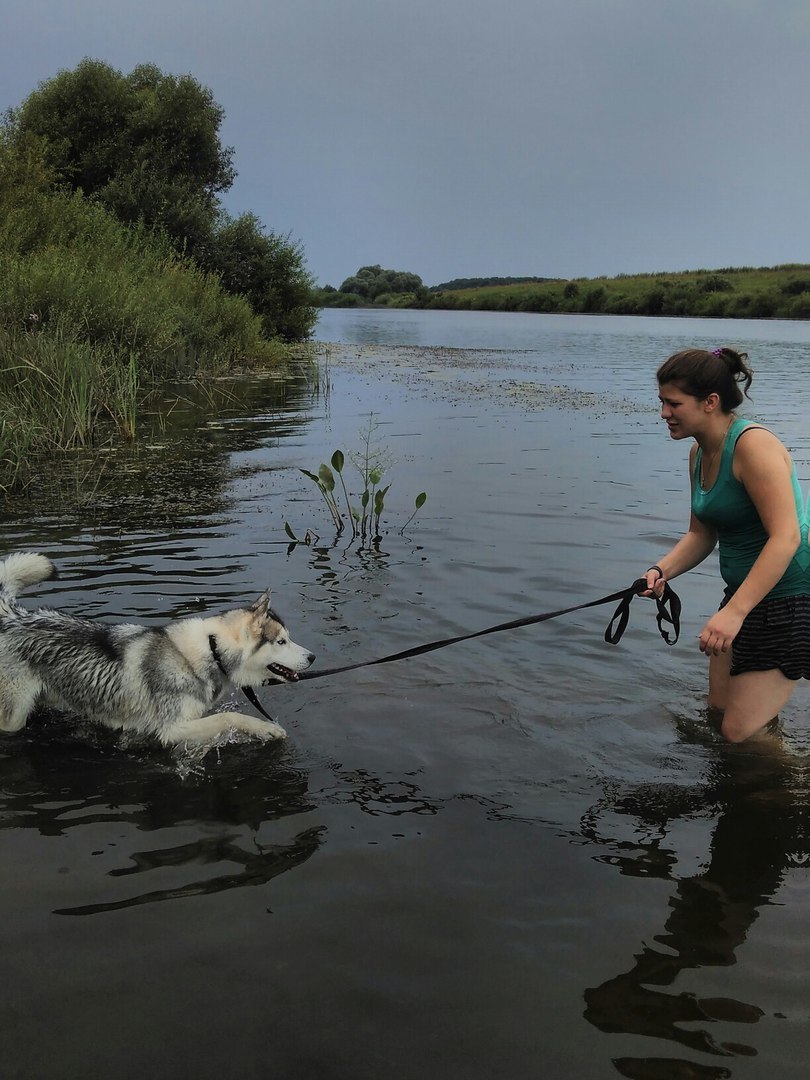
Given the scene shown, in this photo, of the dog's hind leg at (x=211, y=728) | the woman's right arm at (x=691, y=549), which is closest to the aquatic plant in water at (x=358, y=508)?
the woman's right arm at (x=691, y=549)

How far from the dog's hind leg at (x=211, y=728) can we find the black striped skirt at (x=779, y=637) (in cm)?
280

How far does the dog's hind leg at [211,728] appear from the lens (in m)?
4.86

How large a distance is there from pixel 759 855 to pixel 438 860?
1.51m

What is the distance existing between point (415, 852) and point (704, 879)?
1.31 meters

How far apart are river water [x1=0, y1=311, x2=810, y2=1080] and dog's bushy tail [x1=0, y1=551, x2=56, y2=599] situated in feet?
3.01

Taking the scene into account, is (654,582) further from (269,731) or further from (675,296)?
(675,296)

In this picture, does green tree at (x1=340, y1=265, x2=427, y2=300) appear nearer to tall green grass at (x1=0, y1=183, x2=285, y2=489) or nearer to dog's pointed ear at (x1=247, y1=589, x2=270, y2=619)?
tall green grass at (x1=0, y1=183, x2=285, y2=489)

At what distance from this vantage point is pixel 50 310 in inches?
595

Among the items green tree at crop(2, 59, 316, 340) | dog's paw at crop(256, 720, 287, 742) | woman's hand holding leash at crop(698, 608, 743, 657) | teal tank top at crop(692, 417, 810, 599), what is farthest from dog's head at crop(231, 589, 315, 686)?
green tree at crop(2, 59, 316, 340)

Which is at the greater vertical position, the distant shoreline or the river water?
the distant shoreline

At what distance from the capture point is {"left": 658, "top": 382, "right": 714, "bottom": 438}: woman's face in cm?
450

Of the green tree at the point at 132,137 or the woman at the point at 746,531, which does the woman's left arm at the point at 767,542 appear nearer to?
the woman at the point at 746,531

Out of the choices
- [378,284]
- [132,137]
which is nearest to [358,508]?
[132,137]

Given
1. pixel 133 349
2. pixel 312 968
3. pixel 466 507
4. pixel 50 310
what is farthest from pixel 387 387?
pixel 312 968
